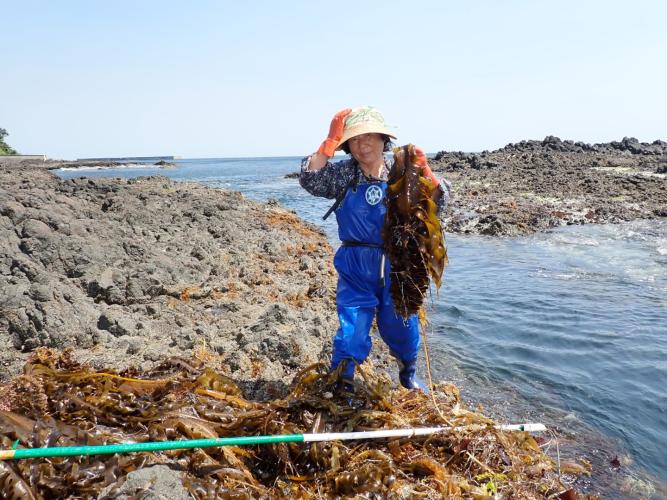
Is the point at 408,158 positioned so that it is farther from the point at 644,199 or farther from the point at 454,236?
the point at 644,199

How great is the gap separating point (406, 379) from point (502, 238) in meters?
10.4

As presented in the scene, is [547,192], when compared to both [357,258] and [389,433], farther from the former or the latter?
[389,433]

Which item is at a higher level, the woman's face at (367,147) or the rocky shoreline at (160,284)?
the woman's face at (367,147)

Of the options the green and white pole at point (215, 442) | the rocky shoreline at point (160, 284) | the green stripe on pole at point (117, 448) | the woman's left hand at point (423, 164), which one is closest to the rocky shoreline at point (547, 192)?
the rocky shoreline at point (160, 284)

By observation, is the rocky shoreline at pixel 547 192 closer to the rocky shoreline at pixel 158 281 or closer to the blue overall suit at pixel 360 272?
the rocky shoreline at pixel 158 281

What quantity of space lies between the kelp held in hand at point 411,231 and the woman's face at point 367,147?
0.17 metres

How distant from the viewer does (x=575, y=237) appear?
1297cm

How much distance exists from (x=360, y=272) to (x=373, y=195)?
1.73 feet

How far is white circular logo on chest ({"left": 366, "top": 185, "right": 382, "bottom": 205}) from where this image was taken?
3311 mm

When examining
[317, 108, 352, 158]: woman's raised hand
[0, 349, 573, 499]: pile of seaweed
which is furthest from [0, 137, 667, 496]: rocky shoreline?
[317, 108, 352, 158]: woman's raised hand

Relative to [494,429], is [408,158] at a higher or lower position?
higher

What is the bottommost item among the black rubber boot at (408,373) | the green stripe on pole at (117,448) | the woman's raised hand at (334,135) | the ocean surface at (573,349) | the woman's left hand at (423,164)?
the ocean surface at (573,349)

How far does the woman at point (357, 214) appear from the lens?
130 inches

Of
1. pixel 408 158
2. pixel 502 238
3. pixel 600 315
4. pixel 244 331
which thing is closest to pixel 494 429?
pixel 408 158
